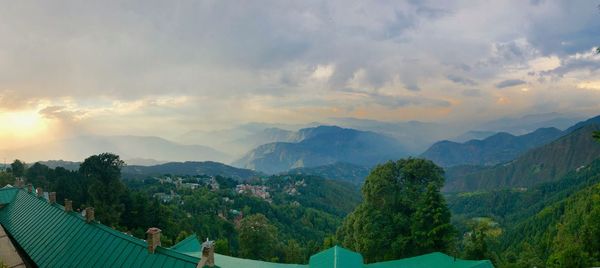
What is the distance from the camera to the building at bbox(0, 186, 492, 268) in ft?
51.8

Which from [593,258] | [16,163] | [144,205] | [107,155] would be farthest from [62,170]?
[593,258]

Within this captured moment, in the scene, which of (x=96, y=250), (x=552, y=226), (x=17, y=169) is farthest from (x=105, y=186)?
(x=552, y=226)

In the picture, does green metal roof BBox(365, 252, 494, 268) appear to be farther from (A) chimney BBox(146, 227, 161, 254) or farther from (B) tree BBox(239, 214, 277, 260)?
(B) tree BBox(239, 214, 277, 260)

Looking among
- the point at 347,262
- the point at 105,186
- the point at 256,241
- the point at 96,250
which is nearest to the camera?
the point at 96,250

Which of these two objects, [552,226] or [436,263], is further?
[552,226]

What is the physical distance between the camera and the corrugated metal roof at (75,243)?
51.8ft

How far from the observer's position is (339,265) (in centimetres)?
1947

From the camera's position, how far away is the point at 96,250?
1780cm

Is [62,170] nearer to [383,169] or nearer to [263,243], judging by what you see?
[263,243]

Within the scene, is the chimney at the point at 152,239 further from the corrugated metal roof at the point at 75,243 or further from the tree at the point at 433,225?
the tree at the point at 433,225

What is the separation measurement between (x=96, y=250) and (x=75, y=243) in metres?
2.08

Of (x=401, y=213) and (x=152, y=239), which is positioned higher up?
(x=152, y=239)

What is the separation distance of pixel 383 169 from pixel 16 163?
5913cm

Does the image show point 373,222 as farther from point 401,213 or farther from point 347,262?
point 347,262
